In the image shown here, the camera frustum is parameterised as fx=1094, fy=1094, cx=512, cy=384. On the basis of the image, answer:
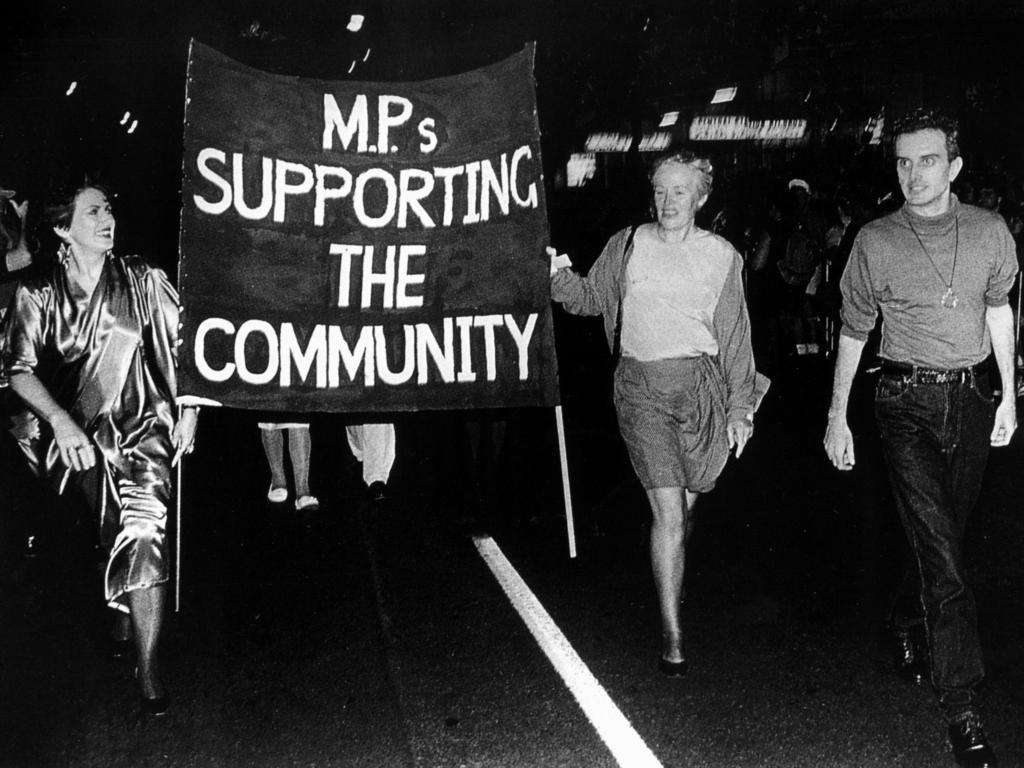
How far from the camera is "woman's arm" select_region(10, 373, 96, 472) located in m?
3.72

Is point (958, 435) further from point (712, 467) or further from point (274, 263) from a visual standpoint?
point (274, 263)

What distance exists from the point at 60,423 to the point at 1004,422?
3172mm

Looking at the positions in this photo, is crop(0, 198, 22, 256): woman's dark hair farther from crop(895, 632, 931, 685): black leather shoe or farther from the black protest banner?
crop(895, 632, 931, 685): black leather shoe

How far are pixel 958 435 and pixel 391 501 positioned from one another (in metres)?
3.99

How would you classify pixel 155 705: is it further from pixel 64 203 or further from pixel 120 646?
pixel 64 203

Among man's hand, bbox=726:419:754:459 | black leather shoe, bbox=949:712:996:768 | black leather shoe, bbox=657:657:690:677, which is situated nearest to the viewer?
black leather shoe, bbox=949:712:996:768

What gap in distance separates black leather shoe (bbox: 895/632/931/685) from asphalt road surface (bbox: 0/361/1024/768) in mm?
50

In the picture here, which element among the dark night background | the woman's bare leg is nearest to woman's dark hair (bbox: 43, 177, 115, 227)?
the dark night background

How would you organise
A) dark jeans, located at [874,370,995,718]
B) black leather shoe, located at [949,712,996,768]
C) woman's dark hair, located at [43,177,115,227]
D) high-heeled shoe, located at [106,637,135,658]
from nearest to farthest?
black leather shoe, located at [949,712,996,768] → dark jeans, located at [874,370,995,718] → woman's dark hair, located at [43,177,115,227] → high-heeled shoe, located at [106,637,135,658]

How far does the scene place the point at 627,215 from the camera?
10531 mm

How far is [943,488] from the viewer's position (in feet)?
11.5

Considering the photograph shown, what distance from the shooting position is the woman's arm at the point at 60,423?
3725mm

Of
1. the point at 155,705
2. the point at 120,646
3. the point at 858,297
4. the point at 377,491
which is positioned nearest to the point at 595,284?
the point at 858,297

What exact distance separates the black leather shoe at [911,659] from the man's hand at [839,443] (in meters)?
0.68
